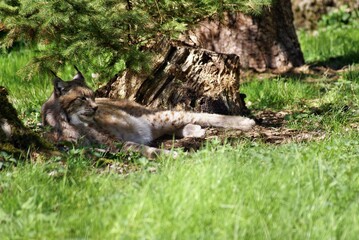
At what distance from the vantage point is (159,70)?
7.10 metres

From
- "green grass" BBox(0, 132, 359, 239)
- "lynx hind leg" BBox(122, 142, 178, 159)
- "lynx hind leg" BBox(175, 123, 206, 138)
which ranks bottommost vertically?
"lynx hind leg" BBox(175, 123, 206, 138)

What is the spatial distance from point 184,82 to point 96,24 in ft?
5.08

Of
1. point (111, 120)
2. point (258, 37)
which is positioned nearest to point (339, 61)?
point (258, 37)

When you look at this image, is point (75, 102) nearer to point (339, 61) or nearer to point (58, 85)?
point (58, 85)

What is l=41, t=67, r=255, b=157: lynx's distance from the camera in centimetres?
618

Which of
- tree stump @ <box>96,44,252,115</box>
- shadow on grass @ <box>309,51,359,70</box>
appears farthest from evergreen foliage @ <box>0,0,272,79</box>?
shadow on grass @ <box>309,51,359,70</box>

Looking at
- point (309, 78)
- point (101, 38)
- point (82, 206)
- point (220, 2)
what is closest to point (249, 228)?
point (82, 206)

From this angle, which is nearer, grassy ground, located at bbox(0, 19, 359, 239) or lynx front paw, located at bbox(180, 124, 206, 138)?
grassy ground, located at bbox(0, 19, 359, 239)

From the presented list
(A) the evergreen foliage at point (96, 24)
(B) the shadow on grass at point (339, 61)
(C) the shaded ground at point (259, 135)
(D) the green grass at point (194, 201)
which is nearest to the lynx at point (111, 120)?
(C) the shaded ground at point (259, 135)

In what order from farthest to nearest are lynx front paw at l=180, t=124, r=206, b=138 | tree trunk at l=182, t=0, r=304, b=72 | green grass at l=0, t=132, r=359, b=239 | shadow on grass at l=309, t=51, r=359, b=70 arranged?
1. shadow on grass at l=309, t=51, r=359, b=70
2. tree trunk at l=182, t=0, r=304, b=72
3. lynx front paw at l=180, t=124, r=206, b=138
4. green grass at l=0, t=132, r=359, b=239

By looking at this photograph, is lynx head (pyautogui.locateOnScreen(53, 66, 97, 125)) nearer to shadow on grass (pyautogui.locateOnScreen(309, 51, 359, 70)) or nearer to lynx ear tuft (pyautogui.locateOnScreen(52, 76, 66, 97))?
lynx ear tuft (pyautogui.locateOnScreen(52, 76, 66, 97))

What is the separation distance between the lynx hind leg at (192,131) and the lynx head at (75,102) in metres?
1.07

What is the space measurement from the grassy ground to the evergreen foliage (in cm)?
121

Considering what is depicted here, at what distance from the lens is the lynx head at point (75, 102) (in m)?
6.23
